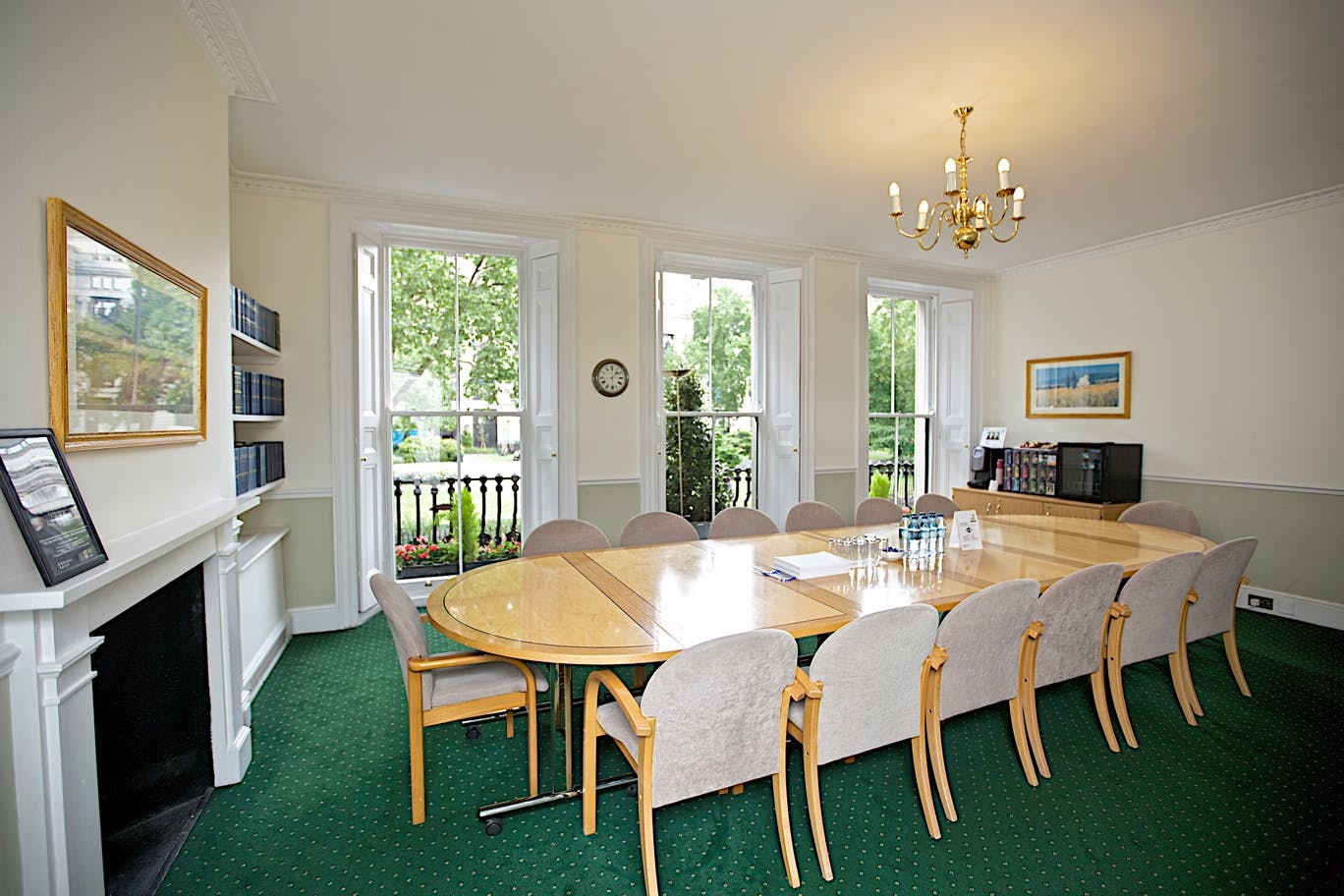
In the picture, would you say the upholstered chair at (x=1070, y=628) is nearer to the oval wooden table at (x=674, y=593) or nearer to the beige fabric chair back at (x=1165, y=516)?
the oval wooden table at (x=674, y=593)

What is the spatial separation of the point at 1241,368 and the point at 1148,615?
3.00 m

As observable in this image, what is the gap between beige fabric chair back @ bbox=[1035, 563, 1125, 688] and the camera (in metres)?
2.41

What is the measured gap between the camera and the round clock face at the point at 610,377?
191 inches

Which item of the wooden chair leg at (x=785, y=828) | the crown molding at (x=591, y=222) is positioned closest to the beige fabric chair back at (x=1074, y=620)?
the wooden chair leg at (x=785, y=828)

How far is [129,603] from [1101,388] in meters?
6.25

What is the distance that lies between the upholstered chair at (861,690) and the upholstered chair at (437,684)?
957 millimetres

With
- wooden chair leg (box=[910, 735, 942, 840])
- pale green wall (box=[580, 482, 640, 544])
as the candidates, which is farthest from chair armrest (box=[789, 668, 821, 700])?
pale green wall (box=[580, 482, 640, 544])

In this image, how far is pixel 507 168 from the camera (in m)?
3.84

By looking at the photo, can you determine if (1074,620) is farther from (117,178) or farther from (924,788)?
(117,178)

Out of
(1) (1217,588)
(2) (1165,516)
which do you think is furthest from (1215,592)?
(2) (1165,516)

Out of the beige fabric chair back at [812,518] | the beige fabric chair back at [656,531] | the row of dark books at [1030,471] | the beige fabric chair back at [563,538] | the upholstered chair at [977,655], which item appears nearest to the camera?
the upholstered chair at [977,655]

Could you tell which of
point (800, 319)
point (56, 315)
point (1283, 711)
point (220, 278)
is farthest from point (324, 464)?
point (1283, 711)

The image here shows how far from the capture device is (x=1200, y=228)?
4789mm

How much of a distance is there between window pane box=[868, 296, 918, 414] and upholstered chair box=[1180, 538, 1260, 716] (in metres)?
3.39
